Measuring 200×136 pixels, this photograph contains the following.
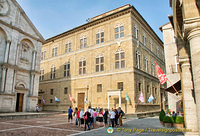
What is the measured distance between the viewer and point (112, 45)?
91.1 feet

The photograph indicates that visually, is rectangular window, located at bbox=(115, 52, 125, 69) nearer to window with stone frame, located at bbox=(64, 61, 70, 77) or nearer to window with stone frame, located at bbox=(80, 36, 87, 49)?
window with stone frame, located at bbox=(80, 36, 87, 49)

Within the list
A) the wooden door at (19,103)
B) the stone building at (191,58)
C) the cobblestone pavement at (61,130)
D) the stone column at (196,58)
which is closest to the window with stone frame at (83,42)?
the wooden door at (19,103)

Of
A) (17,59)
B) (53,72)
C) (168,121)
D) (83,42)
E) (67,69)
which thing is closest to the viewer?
(168,121)

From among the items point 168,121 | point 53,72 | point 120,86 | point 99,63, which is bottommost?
point 168,121

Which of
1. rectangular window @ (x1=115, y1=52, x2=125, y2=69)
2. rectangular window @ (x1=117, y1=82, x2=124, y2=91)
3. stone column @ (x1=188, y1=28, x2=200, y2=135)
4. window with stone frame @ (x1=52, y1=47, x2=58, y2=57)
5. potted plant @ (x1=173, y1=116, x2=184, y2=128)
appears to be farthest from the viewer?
window with stone frame @ (x1=52, y1=47, x2=58, y2=57)

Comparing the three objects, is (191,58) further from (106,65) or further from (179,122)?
(106,65)

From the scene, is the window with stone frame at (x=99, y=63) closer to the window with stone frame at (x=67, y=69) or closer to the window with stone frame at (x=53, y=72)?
the window with stone frame at (x=67, y=69)

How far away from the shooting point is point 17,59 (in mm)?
25359

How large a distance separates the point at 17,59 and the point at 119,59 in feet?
53.5

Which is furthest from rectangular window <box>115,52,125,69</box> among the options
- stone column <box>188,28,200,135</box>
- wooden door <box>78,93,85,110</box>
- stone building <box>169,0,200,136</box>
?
stone column <box>188,28,200,135</box>

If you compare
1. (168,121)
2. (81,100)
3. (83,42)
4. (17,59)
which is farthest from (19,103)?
(168,121)

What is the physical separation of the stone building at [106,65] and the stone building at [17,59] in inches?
262

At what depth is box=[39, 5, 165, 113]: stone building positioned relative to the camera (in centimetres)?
2533

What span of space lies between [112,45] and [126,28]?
366cm
